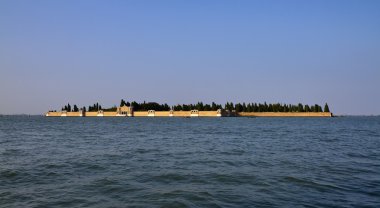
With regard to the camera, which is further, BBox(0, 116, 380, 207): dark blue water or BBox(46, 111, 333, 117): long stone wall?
BBox(46, 111, 333, 117): long stone wall

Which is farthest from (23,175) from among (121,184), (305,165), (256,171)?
(305,165)

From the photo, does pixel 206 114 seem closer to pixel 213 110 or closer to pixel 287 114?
pixel 213 110

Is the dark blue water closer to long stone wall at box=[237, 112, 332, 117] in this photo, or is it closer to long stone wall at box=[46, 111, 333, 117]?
long stone wall at box=[46, 111, 333, 117]

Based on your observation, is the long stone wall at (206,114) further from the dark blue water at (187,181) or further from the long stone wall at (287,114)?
the dark blue water at (187,181)

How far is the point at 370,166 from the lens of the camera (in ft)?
45.3

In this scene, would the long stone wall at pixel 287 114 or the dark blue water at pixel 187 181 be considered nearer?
the dark blue water at pixel 187 181

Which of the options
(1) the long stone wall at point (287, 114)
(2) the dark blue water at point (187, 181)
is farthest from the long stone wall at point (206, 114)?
(2) the dark blue water at point (187, 181)

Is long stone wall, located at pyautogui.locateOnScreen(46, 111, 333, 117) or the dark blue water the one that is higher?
long stone wall, located at pyautogui.locateOnScreen(46, 111, 333, 117)

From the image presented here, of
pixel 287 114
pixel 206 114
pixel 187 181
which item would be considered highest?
pixel 206 114

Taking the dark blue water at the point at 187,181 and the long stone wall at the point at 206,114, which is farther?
the long stone wall at the point at 206,114

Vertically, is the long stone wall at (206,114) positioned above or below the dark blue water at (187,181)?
above

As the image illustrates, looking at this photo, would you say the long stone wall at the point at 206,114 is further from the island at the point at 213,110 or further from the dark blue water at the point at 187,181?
the dark blue water at the point at 187,181

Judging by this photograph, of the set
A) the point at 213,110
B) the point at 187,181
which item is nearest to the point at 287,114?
the point at 213,110

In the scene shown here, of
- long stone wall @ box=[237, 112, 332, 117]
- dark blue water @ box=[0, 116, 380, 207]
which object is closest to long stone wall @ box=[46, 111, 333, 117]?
long stone wall @ box=[237, 112, 332, 117]
